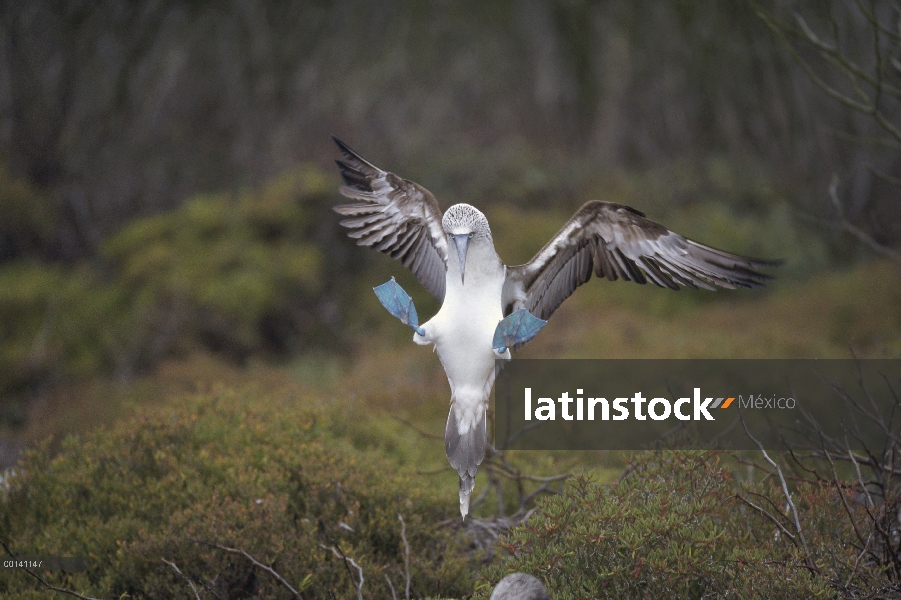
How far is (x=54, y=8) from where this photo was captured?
44.2 feet

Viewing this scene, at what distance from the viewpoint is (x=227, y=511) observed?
426cm

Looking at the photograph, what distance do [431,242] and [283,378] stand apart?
6.10 m

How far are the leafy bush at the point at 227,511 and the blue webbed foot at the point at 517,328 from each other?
69.2 inches

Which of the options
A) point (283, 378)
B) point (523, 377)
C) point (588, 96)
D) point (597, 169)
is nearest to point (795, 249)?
point (597, 169)

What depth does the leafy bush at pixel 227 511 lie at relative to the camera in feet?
13.6

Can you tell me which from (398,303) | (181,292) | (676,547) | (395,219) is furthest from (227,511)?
(181,292)

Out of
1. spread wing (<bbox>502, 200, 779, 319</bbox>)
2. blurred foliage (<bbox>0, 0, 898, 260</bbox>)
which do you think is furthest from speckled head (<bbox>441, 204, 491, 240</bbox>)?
blurred foliage (<bbox>0, 0, 898, 260</bbox>)

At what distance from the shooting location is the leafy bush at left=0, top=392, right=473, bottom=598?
4.14 metres

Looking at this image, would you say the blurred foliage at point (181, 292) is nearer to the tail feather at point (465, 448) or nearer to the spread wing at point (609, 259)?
the spread wing at point (609, 259)

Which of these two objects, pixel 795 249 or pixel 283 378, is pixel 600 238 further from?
pixel 795 249

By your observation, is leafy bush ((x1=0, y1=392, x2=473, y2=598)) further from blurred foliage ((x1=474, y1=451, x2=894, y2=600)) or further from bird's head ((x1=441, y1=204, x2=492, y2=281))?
bird's head ((x1=441, y1=204, x2=492, y2=281))

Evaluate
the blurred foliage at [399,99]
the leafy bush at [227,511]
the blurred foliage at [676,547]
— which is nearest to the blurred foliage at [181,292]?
the blurred foliage at [399,99]

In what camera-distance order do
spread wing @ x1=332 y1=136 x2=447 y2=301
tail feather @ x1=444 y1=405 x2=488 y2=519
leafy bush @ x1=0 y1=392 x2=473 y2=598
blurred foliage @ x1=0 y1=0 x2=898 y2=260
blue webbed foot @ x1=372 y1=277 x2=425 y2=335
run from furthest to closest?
blurred foliage @ x1=0 y1=0 x2=898 y2=260, leafy bush @ x1=0 y1=392 x2=473 y2=598, spread wing @ x1=332 y1=136 x2=447 y2=301, tail feather @ x1=444 y1=405 x2=488 y2=519, blue webbed foot @ x1=372 y1=277 x2=425 y2=335

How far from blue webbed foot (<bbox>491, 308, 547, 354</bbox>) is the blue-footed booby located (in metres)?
0.01
